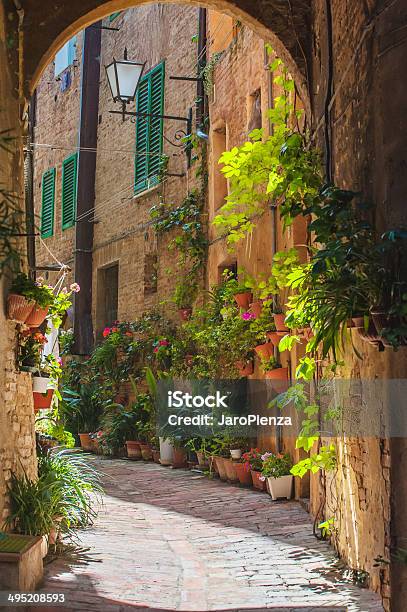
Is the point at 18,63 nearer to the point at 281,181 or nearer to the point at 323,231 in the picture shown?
the point at 281,181

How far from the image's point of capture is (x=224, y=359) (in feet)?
34.2

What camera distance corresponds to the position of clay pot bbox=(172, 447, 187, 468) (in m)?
11.0

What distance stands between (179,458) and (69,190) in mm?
7336

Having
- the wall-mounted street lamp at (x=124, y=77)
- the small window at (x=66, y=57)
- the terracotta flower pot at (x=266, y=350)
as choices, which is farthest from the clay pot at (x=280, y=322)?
the small window at (x=66, y=57)

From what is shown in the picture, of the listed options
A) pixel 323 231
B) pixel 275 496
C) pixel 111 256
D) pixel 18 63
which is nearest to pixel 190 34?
pixel 111 256

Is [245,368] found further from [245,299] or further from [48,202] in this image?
[48,202]

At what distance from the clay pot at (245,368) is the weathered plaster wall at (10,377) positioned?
4053 mm

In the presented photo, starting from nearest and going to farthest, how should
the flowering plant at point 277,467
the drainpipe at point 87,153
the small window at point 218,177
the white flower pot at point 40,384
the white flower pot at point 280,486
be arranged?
the white flower pot at point 40,384 → the white flower pot at point 280,486 → the flowering plant at point 277,467 → the small window at point 218,177 → the drainpipe at point 87,153

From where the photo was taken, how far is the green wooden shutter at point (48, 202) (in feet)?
57.3

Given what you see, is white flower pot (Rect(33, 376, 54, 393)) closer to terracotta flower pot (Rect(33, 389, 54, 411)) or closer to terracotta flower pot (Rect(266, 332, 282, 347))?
terracotta flower pot (Rect(33, 389, 54, 411))

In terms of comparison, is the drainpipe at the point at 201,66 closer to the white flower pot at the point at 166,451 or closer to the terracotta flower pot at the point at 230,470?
the white flower pot at the point at 166,451

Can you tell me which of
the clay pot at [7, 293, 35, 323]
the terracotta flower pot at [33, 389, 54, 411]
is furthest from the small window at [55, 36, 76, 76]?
the clay pot at [7, 293, 35, 323]

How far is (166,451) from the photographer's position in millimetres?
11242

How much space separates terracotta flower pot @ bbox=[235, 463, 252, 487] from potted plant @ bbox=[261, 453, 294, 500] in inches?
24.7
